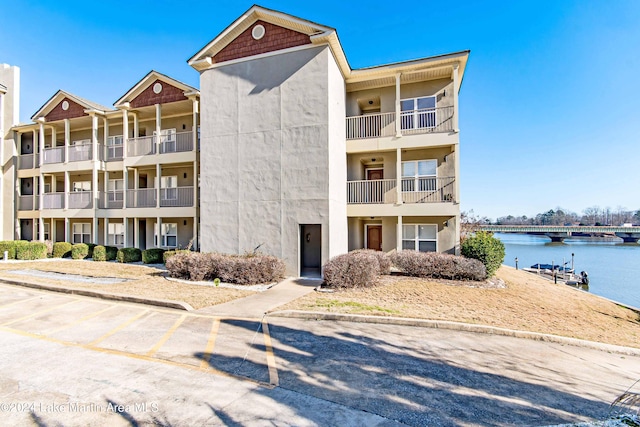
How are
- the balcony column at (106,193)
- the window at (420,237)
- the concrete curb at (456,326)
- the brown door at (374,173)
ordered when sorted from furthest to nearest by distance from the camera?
1. the balcony column at (106,193)
2. the brown door at (374,173)
3. the window at (420,237)
4. the concrete curb at (456,326)

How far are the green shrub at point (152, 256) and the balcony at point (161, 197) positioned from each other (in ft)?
9.45

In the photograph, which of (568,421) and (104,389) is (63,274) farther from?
(568,421)

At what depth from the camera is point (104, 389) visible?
4328 mm

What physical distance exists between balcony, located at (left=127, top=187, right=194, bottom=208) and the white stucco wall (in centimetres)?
421

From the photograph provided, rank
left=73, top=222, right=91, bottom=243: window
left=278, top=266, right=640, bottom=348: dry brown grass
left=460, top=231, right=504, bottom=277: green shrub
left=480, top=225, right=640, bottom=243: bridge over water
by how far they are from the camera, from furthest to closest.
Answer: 1. left=480, top=225, right=640, bottom=243: bridge over water
2. left=73, top=222, right=91, bottom=243: window
3. left=460, top=231, right=504, bottom=277: green shrub
4. left=278, top=266, right=640, bottom=348: dry brown grass

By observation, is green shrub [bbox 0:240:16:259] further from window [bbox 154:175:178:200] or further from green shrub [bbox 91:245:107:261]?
window [bbox 154:175:178:200]

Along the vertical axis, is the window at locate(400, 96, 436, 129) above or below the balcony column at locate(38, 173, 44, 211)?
above

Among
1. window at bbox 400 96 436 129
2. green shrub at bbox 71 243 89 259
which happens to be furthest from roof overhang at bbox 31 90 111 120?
window at bbox 400 96 436 129

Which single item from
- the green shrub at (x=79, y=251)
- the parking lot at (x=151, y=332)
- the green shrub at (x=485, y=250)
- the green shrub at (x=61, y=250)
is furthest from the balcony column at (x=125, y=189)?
the green shrub at (x=485, y=250)

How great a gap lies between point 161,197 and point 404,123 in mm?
15406

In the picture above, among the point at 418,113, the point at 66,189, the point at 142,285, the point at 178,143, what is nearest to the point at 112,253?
the point at 66,189

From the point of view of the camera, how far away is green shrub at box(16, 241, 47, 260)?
1875 centimetres

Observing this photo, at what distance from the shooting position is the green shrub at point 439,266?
12750 millimetres

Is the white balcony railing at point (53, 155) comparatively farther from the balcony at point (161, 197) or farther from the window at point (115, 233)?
the balcony at point (161, 197)
